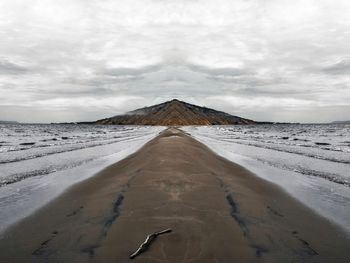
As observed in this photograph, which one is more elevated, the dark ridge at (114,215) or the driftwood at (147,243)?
the driftwood at (147,243)

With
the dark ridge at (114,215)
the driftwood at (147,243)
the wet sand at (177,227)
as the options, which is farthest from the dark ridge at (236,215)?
the dark ridge at (114,215)

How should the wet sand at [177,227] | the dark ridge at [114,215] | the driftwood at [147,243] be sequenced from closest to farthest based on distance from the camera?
the driftwood at [147,243]
the wet sand at [177,227]
the dark ridge at [114,215]

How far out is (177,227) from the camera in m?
5.69

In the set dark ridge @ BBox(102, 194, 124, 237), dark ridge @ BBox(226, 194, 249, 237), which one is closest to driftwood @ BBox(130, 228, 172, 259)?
dark ridge @ BBox(102, 194, 124, 237)

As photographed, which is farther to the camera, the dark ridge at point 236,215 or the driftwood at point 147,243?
the dark ridge at point 236,215

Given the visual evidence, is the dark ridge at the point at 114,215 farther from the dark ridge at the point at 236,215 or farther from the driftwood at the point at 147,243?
the dark ridge at the point at 236,215

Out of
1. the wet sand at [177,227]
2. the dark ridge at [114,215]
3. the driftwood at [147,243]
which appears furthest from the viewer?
the dark ridge at [114,215]

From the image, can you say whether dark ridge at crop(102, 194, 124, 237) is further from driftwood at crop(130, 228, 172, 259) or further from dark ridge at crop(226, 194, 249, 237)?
dark ridge at crop(226, 194, 249, 237)

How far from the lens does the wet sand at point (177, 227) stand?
499 cm

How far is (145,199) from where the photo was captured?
7824 millimetres

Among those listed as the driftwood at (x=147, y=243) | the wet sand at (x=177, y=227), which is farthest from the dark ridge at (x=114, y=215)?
the driftwood at (x=147, y=243)

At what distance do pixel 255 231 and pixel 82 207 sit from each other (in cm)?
474

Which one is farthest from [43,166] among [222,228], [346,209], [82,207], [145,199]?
[346,209]

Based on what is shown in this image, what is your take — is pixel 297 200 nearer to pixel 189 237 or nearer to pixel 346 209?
pixel 346 209
